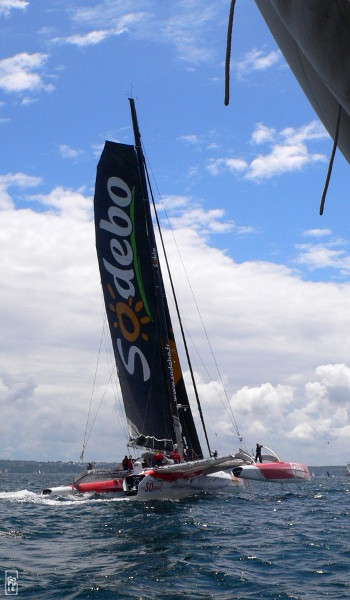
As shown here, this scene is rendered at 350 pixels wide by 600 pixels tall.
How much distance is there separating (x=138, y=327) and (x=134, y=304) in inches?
32.7

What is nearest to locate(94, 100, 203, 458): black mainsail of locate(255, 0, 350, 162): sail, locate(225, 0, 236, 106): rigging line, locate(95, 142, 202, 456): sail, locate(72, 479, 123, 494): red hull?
locate(95, 142, 202, 456): sail

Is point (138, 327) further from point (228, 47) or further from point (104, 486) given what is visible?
point (228, 47)

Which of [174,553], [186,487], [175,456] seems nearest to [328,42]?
[174,553]

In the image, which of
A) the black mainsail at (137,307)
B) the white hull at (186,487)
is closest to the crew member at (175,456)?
the black mainsail at (137,307)

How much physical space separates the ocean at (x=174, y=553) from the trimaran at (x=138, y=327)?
3.42 meters

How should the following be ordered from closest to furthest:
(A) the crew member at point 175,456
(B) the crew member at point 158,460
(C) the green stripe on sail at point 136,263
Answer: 1. (B) the crew member at point 158,460
2. (A) the crew member at point 175,456
3. (C) the green stripe on sail at point 136,263

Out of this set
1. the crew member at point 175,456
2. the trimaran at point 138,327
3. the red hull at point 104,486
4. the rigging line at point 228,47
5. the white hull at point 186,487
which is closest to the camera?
the rigging line at point 228,47

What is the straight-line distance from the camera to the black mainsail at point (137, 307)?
21.9 m

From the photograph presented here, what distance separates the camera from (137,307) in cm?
2255

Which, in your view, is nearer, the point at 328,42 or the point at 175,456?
the point at 328,42

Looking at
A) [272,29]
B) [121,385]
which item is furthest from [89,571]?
[121,385]

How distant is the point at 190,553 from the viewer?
1089 centimetres

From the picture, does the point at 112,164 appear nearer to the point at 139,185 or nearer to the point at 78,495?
the point at 139,185

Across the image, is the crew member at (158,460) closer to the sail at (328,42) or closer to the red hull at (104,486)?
the red hull at (104,486)
